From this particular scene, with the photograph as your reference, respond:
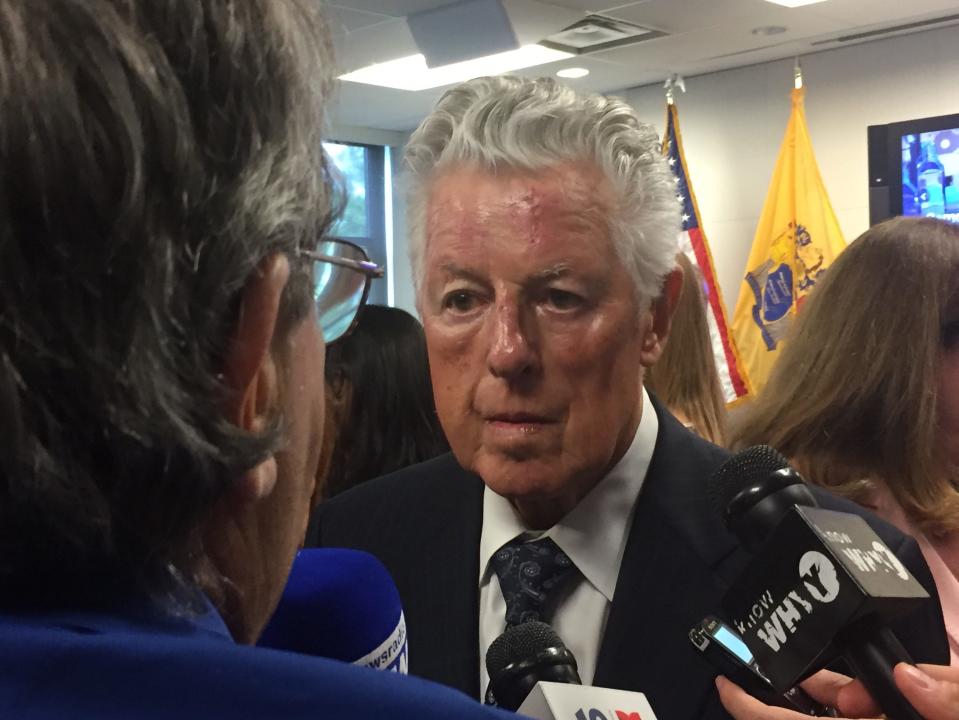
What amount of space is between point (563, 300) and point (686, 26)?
4485 millimetres

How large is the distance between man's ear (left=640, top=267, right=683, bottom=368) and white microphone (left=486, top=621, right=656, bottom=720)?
0.54 metres

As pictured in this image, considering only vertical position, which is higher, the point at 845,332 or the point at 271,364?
the point at 271,364

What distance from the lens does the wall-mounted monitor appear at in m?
5.13

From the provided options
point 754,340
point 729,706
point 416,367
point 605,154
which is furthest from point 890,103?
point 729,706

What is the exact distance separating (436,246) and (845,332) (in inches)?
38.8

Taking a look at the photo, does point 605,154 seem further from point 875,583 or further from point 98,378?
point 98,378

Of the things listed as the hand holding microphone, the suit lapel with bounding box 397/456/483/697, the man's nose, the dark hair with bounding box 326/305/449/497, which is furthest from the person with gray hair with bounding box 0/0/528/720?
the dark hair with bounding box 326/305/449/497

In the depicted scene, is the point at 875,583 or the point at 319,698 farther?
the point at 875,583

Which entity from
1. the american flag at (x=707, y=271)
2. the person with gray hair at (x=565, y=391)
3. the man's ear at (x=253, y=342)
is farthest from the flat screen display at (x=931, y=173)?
the man's ear at (x=253, y=342)

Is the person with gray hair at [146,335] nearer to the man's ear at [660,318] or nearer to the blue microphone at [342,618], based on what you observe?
the blue microphone at [342,618]

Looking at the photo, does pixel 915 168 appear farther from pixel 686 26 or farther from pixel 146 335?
pixel 146 335

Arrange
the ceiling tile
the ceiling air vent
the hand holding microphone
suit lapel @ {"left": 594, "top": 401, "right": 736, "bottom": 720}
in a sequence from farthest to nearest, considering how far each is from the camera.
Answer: the ceiling air vent < the ceiling tile < suit lapel @ {"left": 594, "top": 401, "right": 736, "bottom": 720} < the hand holding microphone

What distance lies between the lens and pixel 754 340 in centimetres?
598

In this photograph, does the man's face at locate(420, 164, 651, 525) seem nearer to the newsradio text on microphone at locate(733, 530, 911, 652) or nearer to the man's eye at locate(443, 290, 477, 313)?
the man's eye at locate(443, 290, 477, 313)
